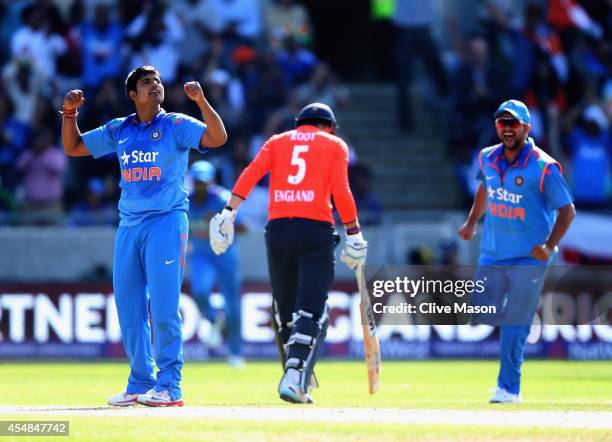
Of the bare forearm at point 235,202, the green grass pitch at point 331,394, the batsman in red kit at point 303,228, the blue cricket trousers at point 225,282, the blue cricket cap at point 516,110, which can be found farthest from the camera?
the blue cricket trousers at point 225,282

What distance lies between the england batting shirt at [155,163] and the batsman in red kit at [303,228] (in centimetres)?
66

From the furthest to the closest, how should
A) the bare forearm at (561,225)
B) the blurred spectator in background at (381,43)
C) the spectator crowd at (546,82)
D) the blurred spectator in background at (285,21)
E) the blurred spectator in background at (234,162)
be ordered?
the blurred spectator in background at (381,43) → the blurred spectator in background at (285,21) → the spectator crowd at (546,82) → the blurred spectator in background at (234,162) → the bare forearm at (561,225)

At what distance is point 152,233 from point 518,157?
133 inches

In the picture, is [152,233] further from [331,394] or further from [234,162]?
[234,162]

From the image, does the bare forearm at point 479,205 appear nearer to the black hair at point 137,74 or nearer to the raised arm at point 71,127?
the black hair at point 137,74

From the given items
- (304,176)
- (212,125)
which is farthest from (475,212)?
(212,125)

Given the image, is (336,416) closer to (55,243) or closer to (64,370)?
(64,370)

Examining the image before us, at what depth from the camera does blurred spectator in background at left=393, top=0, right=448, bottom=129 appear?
25547mm

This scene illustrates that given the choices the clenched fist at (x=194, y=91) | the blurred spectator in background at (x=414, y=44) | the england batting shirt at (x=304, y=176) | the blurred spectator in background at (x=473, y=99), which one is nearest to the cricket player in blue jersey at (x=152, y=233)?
the clenched fist at (x=194, y=91)

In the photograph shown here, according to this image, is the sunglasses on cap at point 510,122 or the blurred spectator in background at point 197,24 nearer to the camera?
the sunglasses on cap at point 510,122

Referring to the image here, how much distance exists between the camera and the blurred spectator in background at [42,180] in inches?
885

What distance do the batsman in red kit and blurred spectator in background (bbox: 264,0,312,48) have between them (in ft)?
44.8

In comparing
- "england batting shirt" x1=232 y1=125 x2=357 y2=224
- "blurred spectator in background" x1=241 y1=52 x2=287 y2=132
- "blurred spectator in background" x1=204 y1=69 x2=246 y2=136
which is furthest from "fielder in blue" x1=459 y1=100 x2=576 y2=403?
"blurred spectator in background" x1=241 y1=52 x2=287 y2=132

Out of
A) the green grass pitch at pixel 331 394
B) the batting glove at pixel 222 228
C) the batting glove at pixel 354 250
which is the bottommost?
the green grass pitch at pixel 331 394
